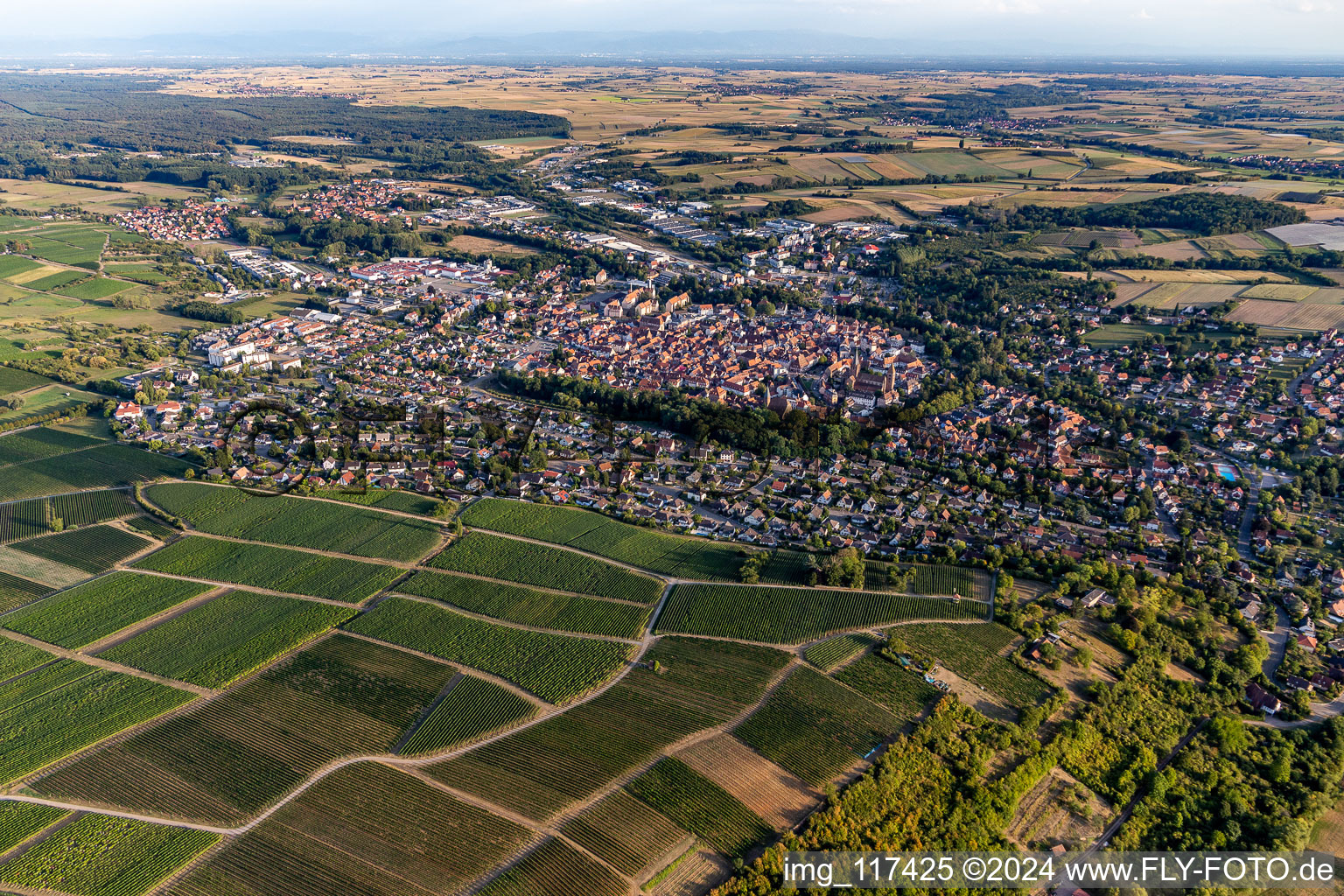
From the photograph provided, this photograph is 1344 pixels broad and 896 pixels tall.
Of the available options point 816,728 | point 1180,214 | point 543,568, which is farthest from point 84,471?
point 1180,214

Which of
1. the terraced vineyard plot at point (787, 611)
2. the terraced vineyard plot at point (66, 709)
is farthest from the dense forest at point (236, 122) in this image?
the terraced vineyard plot at point (787, 611)

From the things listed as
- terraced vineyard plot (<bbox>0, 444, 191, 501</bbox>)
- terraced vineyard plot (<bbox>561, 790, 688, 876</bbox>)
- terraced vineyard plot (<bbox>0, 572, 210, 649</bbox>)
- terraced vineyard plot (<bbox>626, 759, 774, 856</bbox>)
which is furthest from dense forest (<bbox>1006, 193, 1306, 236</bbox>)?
terraced vineyard plot (<bbox>0, 572, 210, 649</bbox>)

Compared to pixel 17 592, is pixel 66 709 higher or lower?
lower

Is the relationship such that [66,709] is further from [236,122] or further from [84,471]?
[236,122]

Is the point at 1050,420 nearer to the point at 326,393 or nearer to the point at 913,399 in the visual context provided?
the point at 913,399

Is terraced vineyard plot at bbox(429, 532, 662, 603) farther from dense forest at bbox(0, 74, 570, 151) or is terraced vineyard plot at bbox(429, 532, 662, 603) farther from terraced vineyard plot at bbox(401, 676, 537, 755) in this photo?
dense forest at bbox(0, 74, 570, 151)

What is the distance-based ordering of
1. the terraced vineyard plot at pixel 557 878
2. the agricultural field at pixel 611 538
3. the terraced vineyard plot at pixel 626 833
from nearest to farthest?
the terraced vineyard plot at pixel 557 878
the terraced vineyard plot at pixel 626 833
the agricultural field at pixel 611 538

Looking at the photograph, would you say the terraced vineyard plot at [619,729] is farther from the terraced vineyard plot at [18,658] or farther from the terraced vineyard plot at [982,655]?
the terraced vineyard plot at [18,658]
